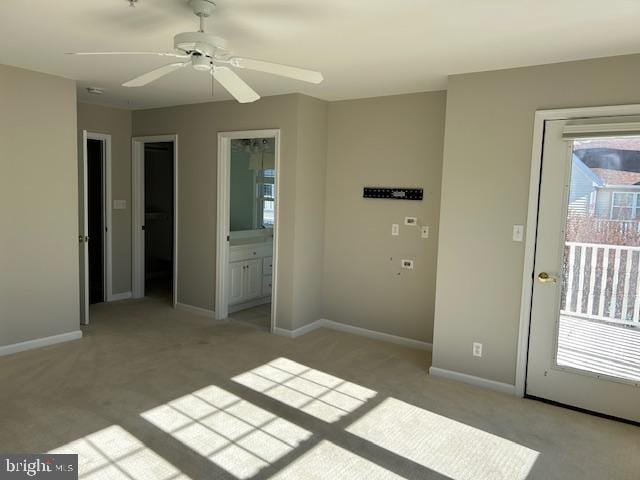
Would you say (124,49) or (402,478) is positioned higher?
(124,49)

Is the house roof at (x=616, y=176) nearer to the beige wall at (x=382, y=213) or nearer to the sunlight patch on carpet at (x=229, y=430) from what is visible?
the beige wall at (x=382, y=213)

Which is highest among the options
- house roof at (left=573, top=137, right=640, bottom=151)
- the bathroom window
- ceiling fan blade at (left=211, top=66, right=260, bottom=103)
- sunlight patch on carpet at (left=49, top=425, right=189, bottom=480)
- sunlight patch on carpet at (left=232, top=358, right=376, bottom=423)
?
ceiling fan blade at (left=211, top=66, right=260, bottom=103)

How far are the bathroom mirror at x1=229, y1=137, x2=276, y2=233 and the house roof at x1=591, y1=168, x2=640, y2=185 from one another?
3.87 metres

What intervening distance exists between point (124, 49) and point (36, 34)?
1.71ft

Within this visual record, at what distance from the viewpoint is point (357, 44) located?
2.99 m

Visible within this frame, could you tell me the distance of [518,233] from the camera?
3.44 m

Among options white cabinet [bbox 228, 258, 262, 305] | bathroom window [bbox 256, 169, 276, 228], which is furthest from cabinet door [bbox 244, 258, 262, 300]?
bathroom window [bbox 256, 169, 276, 228]

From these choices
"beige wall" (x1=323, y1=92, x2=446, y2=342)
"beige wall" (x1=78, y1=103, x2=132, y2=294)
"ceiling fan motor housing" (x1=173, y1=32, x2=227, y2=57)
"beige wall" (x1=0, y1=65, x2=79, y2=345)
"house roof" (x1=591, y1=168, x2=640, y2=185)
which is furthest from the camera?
"beige wall" (x1=78, y1=103, x2=132, y2=294)

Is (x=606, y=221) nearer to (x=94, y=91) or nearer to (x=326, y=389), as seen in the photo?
(x=326, y=389)

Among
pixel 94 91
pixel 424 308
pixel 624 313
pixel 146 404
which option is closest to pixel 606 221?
pixel 624 313

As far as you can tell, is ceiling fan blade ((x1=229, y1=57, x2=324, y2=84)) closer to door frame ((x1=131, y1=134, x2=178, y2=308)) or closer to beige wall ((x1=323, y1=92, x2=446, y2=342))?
beige wall ((x1=323, y1=92, x2=446, y2=342))

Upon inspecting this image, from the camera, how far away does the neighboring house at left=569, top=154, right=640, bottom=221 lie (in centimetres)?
306

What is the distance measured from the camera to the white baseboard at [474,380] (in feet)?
11.6

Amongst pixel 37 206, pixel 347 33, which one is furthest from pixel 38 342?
pixel 347 33
